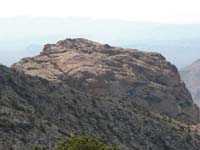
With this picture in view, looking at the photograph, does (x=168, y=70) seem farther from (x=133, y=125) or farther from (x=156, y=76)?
(x=133, y=125)

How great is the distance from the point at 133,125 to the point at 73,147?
41.4 metres

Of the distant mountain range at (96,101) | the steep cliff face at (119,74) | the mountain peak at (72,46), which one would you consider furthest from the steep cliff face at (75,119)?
the mountain peak at (72,46)

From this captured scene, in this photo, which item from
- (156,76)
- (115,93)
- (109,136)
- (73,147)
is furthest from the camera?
(156,76)

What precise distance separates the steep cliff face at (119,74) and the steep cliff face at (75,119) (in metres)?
16.1

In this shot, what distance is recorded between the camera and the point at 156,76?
4756 inches

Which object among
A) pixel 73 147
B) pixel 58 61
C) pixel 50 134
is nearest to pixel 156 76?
pixel 58 61

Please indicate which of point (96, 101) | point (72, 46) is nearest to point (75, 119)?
point (96, 101)

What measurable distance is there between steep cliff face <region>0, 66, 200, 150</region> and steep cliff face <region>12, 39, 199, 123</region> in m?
16.1

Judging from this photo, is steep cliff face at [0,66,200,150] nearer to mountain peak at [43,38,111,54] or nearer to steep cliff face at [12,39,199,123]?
steep cliff face at [12,39,199,123]

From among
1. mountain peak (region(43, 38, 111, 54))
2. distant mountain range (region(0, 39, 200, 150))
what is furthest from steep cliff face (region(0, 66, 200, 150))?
mountain peak (region(43, 38, 111, 54))

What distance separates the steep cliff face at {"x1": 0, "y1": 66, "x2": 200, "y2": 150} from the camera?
66125 millimetres

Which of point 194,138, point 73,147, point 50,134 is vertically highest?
point 73,147

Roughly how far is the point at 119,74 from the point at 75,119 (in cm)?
3625

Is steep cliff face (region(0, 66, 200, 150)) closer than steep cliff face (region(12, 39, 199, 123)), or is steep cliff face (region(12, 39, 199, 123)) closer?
steep cliff face (region(0, 66, 200, 150))
